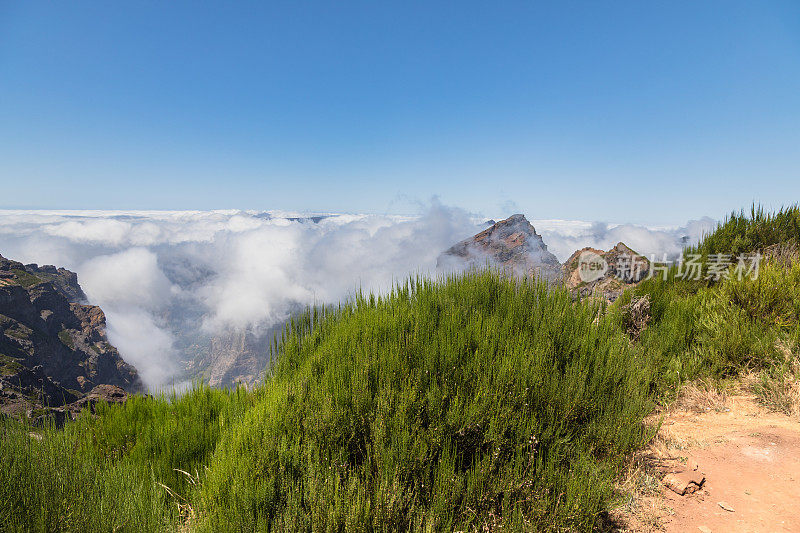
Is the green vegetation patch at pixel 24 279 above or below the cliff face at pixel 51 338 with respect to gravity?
above

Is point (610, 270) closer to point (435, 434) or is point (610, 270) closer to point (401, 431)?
point (435, 434)

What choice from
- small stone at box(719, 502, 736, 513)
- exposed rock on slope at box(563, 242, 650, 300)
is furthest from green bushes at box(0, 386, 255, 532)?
exposed rock on slope at box(563, 242, 650, 300)

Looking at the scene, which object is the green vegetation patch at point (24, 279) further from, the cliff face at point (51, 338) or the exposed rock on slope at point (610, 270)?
the exposed rock on slope at point (610, 270)

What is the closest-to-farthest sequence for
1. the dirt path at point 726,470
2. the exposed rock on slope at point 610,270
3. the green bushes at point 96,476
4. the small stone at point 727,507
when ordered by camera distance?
the green bushes at point 96,476
the dirt path at point 726,470
the small stone at point 727,507
the exposed rock on slope at point 610,270

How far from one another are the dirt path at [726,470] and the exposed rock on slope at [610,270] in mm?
8062

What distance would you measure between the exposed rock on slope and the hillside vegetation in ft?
28.3

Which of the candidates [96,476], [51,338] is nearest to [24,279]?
[51,338]

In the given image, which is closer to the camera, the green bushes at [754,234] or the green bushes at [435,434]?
the green bushes at [435,434]

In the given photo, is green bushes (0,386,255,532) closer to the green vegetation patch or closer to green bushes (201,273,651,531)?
green bushes (201,273,651,531)

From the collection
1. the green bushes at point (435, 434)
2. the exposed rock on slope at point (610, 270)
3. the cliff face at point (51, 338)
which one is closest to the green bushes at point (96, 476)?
the green bushes at point (435, 434)

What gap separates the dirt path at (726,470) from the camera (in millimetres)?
3016

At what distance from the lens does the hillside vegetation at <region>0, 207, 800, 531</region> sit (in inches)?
93.5

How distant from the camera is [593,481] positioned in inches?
112

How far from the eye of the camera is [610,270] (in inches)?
645
